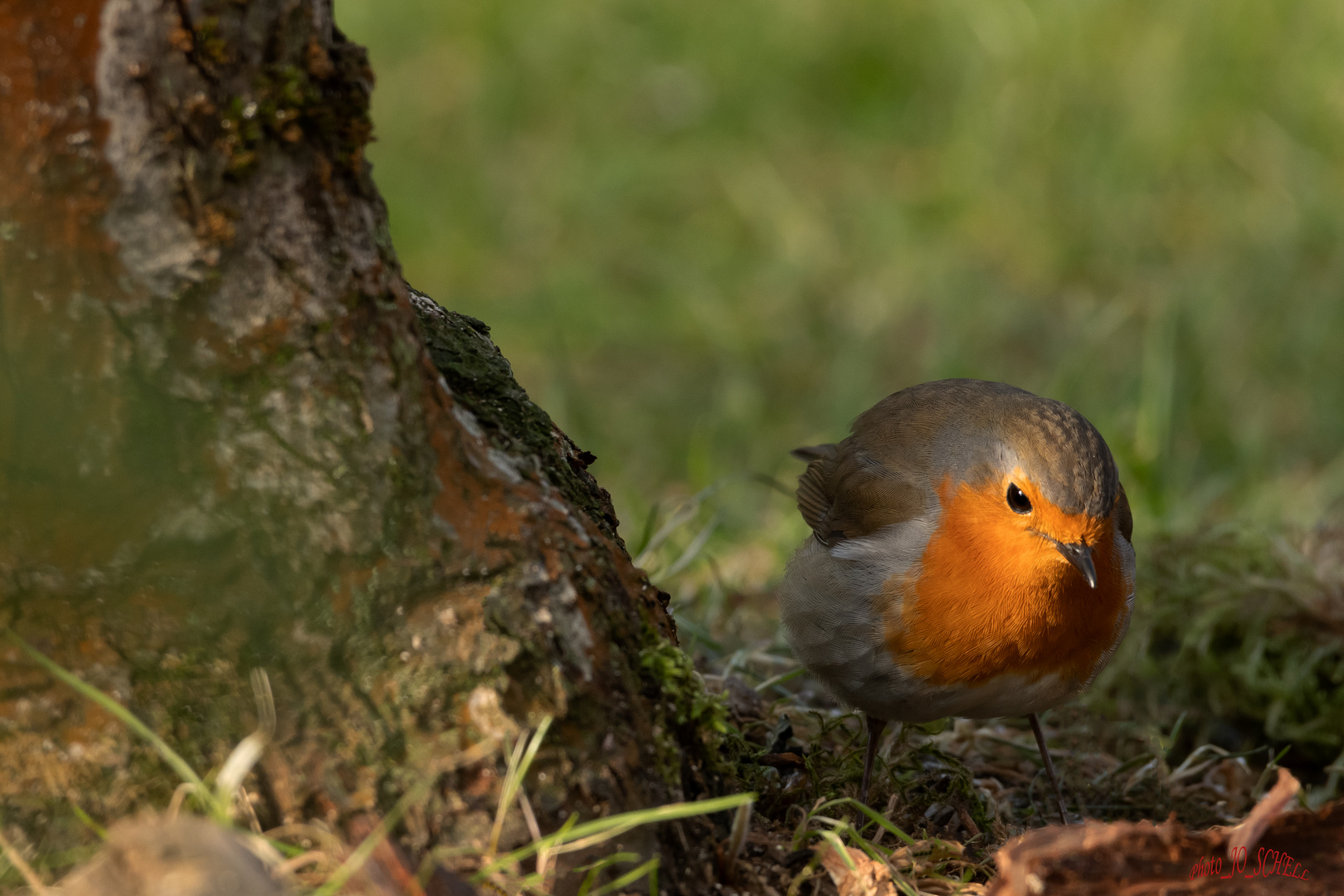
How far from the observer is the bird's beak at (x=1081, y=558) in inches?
103

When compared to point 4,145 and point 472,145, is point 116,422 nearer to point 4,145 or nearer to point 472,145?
point 4,145

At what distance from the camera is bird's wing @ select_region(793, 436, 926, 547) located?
3.14m

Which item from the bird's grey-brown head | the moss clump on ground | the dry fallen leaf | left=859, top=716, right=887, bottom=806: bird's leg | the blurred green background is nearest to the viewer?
the dry fallen leaf

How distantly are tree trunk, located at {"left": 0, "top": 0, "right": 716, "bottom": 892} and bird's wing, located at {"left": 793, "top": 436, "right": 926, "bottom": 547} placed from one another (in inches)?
57.4

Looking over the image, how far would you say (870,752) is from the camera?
271 cm

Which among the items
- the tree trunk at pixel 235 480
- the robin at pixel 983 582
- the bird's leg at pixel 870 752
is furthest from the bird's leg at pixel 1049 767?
the tree trunk at pixel 235 480

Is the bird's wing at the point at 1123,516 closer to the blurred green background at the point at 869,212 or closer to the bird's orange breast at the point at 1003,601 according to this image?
the bird's orange breast at the point at 1003,601

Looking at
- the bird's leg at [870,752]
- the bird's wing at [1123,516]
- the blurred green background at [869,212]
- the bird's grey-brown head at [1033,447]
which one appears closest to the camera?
the bird's leg at [870,752]

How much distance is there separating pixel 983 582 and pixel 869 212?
4799 mm

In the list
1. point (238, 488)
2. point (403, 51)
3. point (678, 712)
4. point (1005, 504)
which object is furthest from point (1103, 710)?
point (403, 51)
